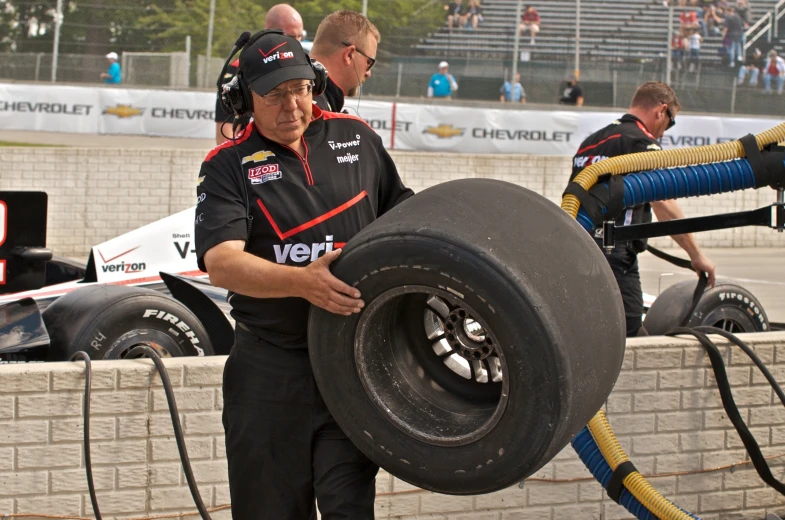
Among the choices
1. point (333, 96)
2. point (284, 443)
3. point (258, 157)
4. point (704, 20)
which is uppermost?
point (704, 20)

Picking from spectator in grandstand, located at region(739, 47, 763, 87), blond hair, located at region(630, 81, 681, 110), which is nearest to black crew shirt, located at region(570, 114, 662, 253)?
blond hair, located at region(630, 81, 681, 110)

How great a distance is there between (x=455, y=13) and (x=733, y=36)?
6258 mm

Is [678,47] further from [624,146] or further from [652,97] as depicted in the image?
[624,146]

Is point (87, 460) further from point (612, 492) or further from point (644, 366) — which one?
point (644, 366)

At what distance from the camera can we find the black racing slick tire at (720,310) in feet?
21.2

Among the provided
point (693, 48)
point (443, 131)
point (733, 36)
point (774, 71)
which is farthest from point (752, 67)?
point (443, 131)

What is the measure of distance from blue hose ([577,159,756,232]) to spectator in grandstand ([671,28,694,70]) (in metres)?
19.3

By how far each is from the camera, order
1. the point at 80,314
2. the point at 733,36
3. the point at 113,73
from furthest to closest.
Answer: the point at 733,36 < the point at 113,73 < the point at 80,314

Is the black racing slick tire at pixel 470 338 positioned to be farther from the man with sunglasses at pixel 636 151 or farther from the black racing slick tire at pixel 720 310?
the black racing slick tire at pixel 720 310

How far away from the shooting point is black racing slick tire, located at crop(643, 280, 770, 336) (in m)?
6.47

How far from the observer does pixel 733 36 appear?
2286cm

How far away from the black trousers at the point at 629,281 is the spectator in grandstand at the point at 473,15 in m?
16.9

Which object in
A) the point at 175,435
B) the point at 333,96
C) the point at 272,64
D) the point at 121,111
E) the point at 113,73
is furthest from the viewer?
the point at 113,73

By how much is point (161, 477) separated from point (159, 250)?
2.74 metres
